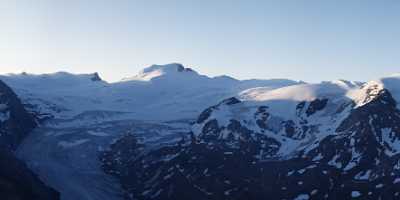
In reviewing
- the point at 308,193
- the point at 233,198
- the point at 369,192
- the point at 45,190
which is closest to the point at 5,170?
the point at 45,190

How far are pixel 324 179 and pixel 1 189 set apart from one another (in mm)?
88951

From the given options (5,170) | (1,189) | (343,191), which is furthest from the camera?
(343,191)

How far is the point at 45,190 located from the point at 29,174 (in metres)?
12.6

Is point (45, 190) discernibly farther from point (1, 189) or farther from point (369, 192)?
point (369, 192)

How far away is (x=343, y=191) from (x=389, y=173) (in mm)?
13342

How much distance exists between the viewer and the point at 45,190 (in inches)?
7047

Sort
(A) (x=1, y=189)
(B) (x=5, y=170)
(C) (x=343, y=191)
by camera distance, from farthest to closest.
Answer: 1. (C) (x=343, y=191)
2. (B) (x=5, y=170)
3. (A) (x=1, y=189)

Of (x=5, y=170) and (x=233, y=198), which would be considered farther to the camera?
(x=233, y=198)

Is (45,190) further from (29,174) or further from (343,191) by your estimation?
(343,191)

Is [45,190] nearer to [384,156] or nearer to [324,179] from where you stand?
[324,179]

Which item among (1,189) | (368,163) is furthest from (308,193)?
(1,189)

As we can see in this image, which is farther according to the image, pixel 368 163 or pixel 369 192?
pixel 368 163

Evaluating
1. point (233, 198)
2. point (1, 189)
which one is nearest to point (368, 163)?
point (233, 198)

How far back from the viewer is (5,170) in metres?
174
